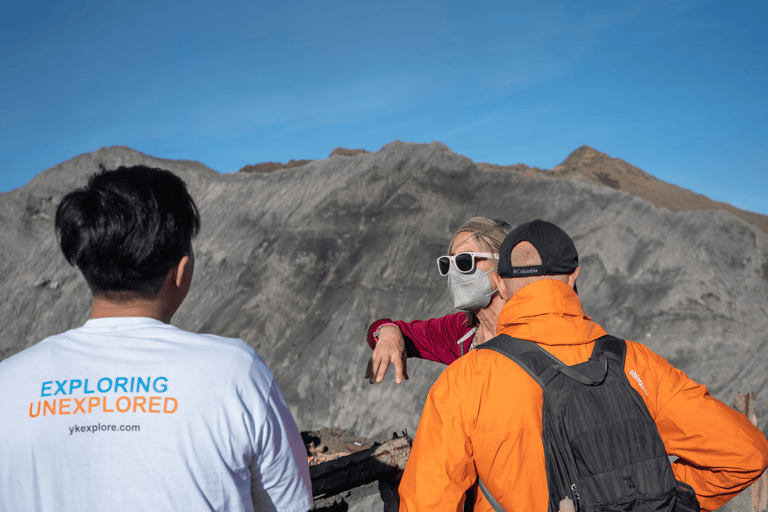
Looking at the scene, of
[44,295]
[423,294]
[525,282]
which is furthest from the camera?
[44,295]

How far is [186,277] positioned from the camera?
152 cm

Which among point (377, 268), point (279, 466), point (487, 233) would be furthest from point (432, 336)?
point (377, 268)

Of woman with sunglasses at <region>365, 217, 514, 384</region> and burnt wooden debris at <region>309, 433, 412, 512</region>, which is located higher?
woman with sunglasses at <region>365, 217, 514, 384</region>

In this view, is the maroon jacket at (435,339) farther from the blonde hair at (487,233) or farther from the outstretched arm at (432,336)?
the blonde hair at (487,233)

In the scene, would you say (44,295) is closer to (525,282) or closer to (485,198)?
(485,198)

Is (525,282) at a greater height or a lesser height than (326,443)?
greater

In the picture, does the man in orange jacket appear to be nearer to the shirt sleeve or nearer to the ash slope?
the shirt sleeve

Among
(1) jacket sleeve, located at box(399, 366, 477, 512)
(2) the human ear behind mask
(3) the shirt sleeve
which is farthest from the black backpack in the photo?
(2) the human ear behind mask

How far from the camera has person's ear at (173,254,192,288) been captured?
4.87 feet

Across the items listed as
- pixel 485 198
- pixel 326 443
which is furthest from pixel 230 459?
pixel 485 198

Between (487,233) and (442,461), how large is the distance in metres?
Answer: 1.56

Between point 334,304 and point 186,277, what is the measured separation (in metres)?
15.5

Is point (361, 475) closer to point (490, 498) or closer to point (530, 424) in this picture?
point (490, 498)

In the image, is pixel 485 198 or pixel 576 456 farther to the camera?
pixel 485 198
